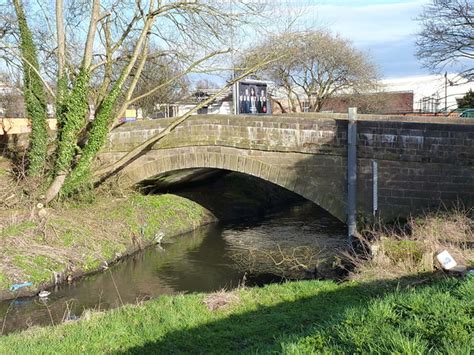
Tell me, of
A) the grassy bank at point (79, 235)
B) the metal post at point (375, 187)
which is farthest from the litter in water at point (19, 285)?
the metal post at point (375, 187)

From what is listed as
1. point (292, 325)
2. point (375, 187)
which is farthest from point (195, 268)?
point (292, 325)

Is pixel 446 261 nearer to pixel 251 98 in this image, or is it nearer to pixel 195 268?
pixel 195 268

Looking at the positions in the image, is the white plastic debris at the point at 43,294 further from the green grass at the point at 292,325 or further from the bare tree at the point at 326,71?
the bare tree at the point at 326,71

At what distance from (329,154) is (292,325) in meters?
7.45

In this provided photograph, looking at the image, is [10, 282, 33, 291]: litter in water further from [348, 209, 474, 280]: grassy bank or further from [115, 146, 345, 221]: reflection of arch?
[348, 209, 474, 280]: grassy bank

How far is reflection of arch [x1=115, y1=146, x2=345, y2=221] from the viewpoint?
13.9 m

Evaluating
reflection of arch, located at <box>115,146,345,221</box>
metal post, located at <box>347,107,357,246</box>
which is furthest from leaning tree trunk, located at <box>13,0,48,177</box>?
metal post, located at <box>347,107,357,246</box>

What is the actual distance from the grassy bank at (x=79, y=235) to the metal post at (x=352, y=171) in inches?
252

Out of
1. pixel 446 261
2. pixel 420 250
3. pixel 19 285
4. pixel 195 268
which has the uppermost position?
pixel 446 261

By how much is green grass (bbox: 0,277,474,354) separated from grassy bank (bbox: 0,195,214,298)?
5.07 meters

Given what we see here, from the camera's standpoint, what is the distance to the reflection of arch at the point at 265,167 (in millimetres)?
13867

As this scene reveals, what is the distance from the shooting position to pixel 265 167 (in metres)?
15.0

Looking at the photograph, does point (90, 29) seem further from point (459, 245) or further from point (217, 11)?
point (459, 245)

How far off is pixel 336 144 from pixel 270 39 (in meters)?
5.29
